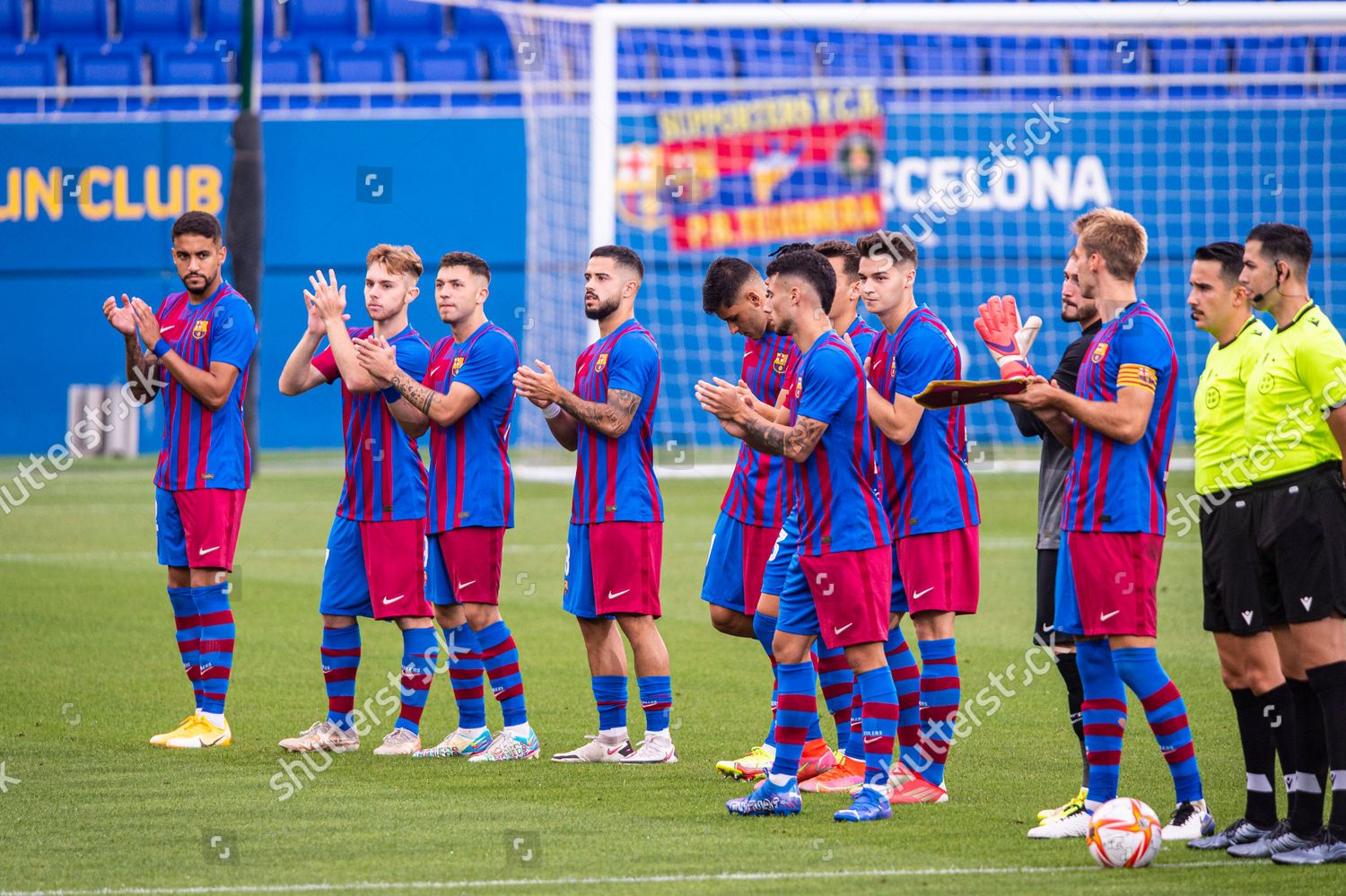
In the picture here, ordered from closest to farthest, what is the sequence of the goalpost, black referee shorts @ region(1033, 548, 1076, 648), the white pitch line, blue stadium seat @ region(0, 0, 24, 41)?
the white pitch line, black referee shorts @ region(1033, 548, 1076, 648), the goalpost, blue stadium seat @ region(0, 0, 24, 41)

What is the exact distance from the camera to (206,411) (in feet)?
24.6

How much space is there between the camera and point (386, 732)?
7.73 meters

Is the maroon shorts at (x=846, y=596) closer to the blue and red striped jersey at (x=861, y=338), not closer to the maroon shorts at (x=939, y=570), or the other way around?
the maroon shorts at (x=939, y=570)

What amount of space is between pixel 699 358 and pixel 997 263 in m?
4.44

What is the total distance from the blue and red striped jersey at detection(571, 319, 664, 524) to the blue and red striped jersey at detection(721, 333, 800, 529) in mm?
349

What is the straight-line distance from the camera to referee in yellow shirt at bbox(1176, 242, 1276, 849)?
220 inches

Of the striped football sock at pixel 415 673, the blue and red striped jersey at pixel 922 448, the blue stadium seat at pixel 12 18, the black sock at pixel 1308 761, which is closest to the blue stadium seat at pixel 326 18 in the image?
the blue stadium seat at pixel 12 18

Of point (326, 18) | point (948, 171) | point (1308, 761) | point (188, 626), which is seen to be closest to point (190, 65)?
point (326, 18)

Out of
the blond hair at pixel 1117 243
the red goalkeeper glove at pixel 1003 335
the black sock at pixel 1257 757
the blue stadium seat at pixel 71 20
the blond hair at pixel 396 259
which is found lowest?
the black sock at pixel 1257 757

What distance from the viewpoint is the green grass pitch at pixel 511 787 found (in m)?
5.20

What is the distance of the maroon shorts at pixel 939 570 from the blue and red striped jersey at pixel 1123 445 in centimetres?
82

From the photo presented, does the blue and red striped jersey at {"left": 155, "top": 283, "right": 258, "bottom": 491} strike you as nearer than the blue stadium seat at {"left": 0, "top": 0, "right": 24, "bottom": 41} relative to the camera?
Yes

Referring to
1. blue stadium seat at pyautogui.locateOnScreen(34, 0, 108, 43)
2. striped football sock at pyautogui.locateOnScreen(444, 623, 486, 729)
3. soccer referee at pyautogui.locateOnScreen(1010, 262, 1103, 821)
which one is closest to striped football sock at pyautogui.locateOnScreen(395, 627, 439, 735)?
striped football sock at pyautogui.locateOnScreen(444, 623, 486, 729)

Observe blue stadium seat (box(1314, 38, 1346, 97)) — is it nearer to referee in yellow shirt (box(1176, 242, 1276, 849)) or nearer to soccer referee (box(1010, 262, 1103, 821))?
soccer referee (box(1010, 262, 1103, 821))
